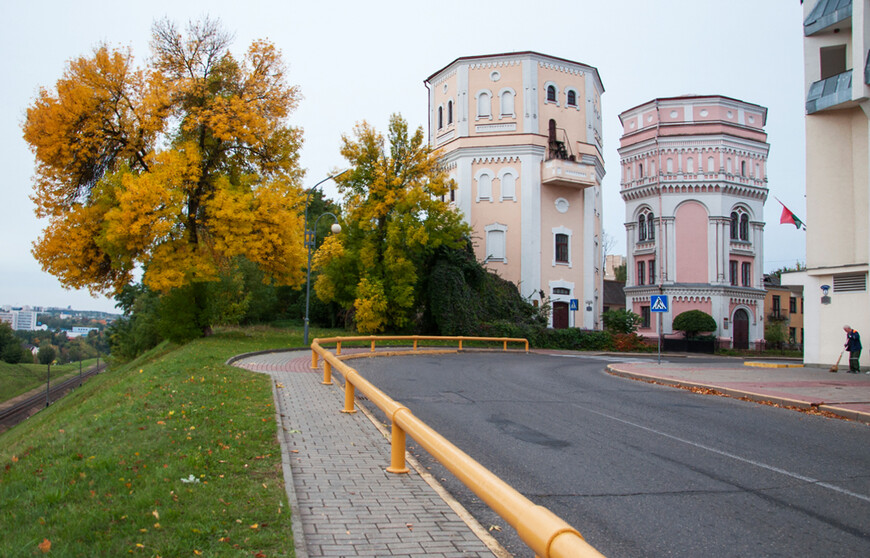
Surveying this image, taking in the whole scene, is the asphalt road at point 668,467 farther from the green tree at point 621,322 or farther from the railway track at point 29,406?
the railway track at point 29,406

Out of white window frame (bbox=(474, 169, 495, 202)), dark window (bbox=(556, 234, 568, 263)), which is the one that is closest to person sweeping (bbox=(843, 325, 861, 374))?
dark window (bbox=(556, 234, 568, 263))

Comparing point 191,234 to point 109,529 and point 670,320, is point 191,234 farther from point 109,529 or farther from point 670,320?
point 670,320

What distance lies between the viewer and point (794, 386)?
1659 centimetres

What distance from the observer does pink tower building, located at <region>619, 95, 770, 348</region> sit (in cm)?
5234

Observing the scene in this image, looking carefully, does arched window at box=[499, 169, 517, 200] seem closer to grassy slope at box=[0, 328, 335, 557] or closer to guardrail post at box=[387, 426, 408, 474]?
grassy slope at box=[0, 328, 335, 557]

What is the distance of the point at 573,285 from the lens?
146 feet

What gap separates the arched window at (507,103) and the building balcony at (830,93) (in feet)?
70.0

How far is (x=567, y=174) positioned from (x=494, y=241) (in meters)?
6.53

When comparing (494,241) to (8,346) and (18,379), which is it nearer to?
(18,379)

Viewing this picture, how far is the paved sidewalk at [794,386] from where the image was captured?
12.9 meters

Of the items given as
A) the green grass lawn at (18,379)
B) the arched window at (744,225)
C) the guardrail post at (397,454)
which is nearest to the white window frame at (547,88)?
the arched window at (744,225)

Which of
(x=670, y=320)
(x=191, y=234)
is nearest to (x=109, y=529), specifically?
(x=191, y=234)

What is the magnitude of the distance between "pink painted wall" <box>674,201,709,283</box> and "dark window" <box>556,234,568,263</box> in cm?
1389

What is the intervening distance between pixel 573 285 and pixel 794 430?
34.3m
